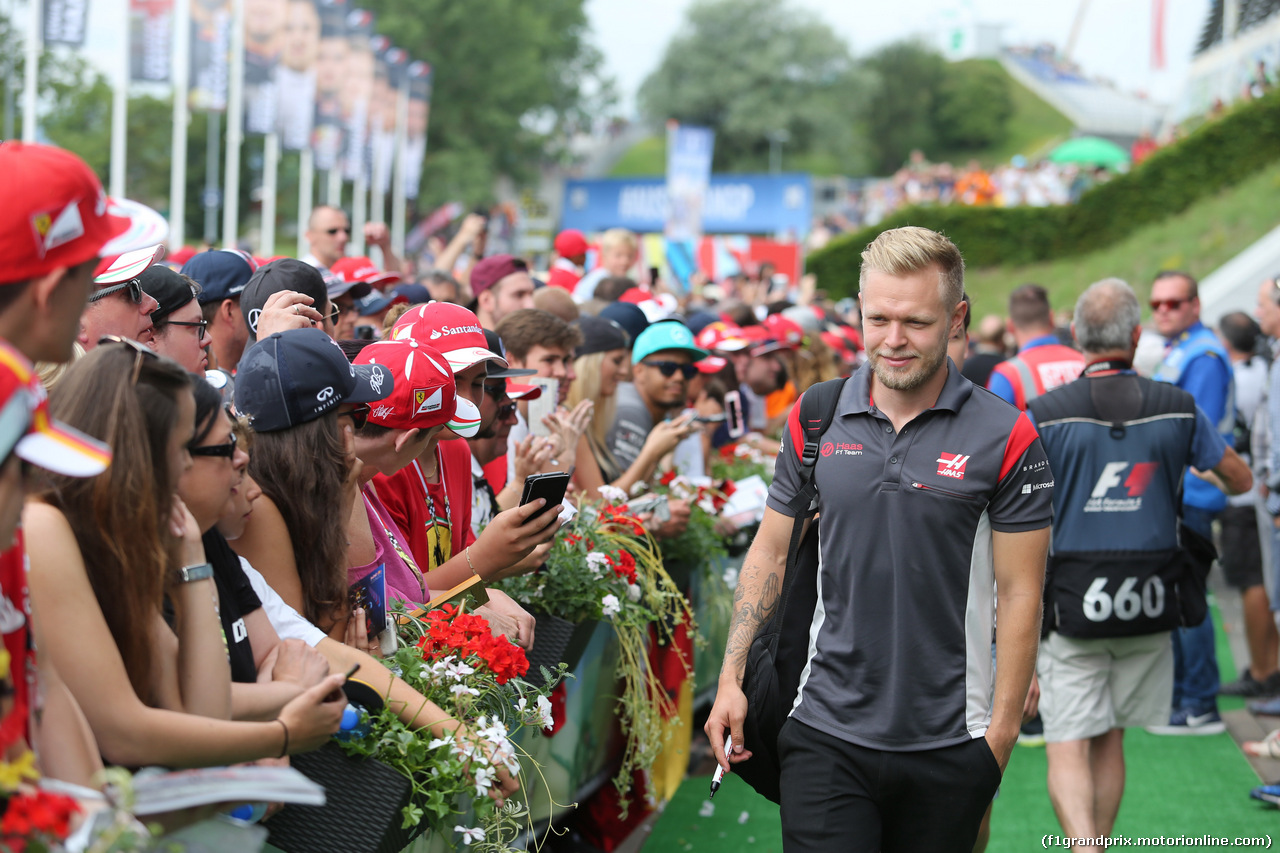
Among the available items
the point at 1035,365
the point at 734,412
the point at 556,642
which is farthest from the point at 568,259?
the point at 556,642

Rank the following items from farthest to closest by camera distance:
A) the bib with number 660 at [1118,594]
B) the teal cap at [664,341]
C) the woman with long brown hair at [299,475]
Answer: the teal cap at [664,341] → the bib with number 660 at [1118,594] → the woman with long brown hair at [299,475]

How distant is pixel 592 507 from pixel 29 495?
2928 mm

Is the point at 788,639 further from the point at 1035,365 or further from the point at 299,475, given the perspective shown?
the point at 1035,365

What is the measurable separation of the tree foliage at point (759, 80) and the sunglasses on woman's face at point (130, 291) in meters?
66.8

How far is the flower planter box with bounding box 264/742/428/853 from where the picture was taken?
2578 mm

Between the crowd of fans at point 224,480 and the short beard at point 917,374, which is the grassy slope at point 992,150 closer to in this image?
the crowd of fans at point 224,480

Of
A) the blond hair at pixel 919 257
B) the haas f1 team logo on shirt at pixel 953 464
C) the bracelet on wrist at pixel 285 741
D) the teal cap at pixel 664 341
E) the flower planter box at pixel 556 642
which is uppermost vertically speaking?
the blond hair at pixel 919 257

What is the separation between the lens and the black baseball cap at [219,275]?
475cm

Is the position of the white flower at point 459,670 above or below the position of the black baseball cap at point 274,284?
below

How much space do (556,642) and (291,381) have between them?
1536 mm

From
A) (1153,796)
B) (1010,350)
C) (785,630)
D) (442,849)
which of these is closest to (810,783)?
(785,630)

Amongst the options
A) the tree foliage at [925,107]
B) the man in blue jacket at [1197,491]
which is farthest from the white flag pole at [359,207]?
the tree foliage at [925,107]

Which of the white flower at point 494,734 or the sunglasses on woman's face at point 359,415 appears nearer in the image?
the white flower at point 494,734

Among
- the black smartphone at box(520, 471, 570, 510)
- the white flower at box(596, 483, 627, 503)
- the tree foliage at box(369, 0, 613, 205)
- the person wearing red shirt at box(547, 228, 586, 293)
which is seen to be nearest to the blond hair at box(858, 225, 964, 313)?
the black smartphone at box(520, 471, 570, 510)
